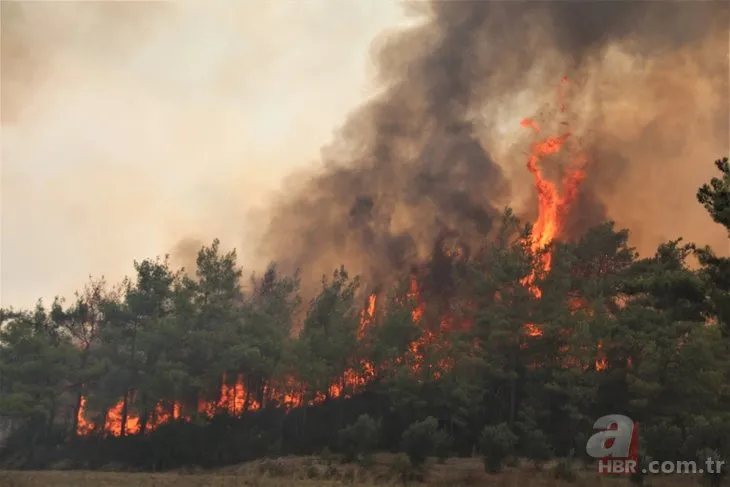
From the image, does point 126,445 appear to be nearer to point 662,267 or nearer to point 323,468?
point 323,468

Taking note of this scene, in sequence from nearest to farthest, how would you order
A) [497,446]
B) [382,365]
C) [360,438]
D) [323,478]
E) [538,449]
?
[323,478] → [497,446] → [538,449] → [360,438] → [382,365]

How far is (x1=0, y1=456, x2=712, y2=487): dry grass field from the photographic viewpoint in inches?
1040

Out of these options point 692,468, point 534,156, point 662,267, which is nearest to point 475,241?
point 534,156

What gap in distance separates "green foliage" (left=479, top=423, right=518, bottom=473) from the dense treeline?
0.39ft

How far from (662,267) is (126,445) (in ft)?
139

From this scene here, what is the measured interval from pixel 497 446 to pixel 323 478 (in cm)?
1078

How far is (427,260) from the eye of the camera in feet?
216

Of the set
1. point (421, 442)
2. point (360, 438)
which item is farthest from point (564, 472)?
point (360, 438)

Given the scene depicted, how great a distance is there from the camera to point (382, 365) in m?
49.8

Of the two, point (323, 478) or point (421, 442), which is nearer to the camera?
point (323, 478)

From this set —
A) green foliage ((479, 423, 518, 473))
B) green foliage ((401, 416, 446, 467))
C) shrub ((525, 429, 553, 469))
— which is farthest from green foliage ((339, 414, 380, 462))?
shrub ((525, 429, 553, 469))

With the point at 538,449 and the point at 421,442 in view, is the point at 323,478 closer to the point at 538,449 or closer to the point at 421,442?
the point at 421,442

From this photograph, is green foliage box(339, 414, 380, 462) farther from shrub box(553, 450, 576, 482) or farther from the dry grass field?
shrub box(553, 450, 576, 482)

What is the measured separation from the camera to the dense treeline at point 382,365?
3484 cm
